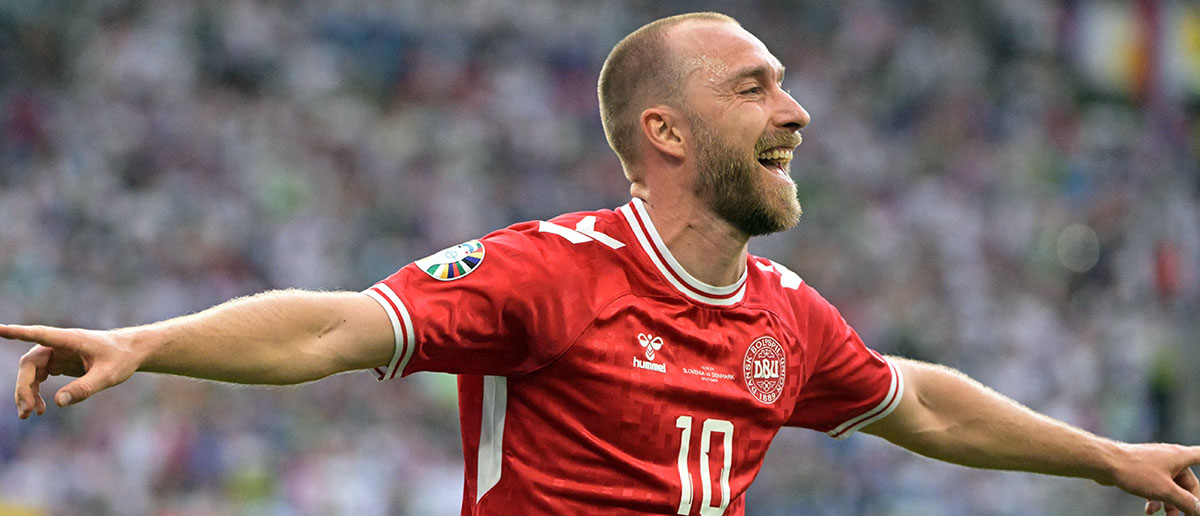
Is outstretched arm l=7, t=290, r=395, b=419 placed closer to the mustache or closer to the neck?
the neck

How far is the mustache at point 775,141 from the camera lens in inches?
154

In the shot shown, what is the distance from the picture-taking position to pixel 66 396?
2.73 m

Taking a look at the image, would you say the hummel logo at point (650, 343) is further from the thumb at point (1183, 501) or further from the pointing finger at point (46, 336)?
the thumb at point (1183, 501)

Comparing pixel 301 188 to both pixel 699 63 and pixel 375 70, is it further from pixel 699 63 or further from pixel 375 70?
pixel 699 63

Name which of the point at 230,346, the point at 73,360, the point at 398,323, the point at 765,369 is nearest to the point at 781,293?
the point at 765,369

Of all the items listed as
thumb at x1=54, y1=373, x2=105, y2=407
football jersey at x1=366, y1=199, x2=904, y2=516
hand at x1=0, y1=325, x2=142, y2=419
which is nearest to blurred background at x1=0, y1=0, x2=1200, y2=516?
football jersey at x1=366, y1=199, x2=904, y2=516

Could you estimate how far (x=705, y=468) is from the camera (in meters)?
3.77

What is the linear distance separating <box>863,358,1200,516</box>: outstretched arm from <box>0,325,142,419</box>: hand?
234 centimetres

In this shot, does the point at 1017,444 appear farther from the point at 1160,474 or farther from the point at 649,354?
the point at 649,354

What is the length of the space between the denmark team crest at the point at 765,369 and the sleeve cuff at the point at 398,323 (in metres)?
0.95

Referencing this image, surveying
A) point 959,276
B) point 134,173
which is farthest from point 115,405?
point 959,276

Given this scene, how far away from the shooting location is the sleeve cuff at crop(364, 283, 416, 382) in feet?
11.0

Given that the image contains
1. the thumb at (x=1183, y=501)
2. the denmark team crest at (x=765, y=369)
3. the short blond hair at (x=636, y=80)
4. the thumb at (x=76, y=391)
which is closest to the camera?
the thumb at (x=76, y=391)

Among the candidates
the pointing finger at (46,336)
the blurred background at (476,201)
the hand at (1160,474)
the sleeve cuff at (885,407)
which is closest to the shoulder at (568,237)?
the sleeve cuff at (885,407)
